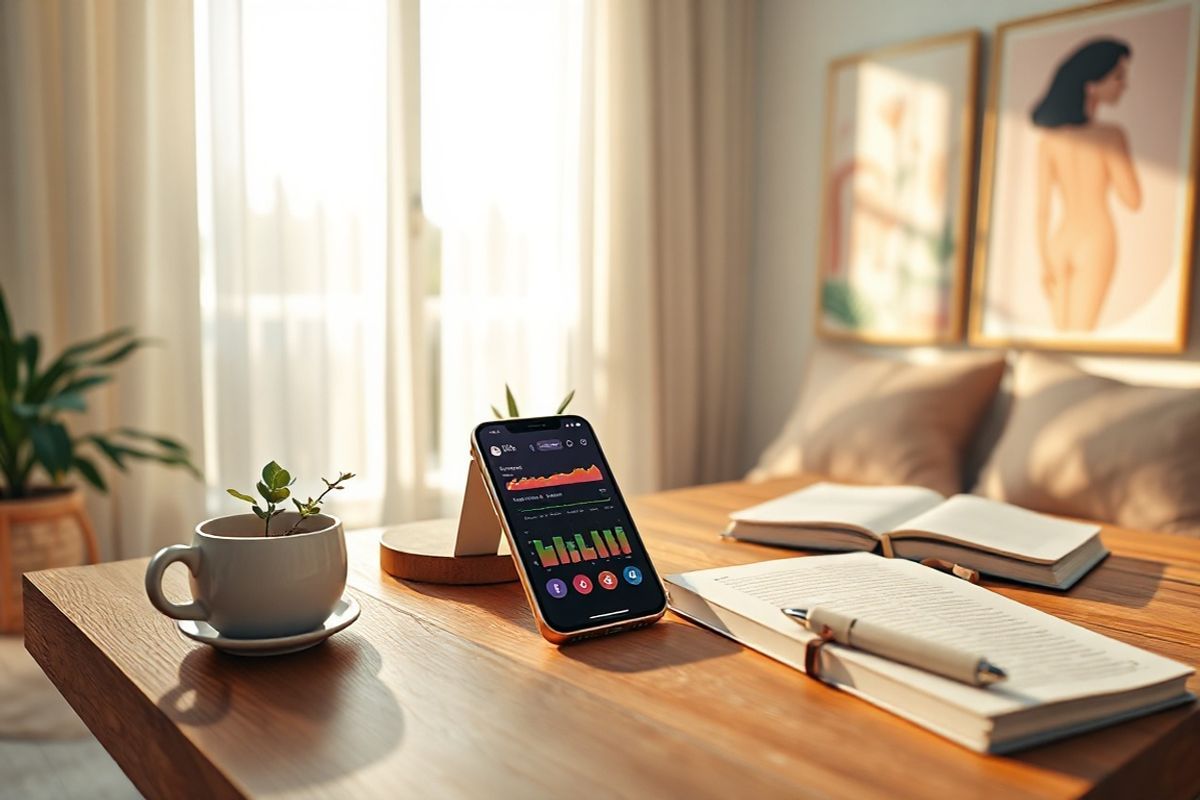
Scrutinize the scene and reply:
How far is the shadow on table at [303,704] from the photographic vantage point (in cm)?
66

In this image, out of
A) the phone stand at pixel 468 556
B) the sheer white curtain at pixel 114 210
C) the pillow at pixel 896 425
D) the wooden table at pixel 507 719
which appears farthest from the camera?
the pillow at pixel 896 425

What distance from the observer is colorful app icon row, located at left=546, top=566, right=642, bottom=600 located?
899mm

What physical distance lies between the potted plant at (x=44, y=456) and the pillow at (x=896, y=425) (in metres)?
1.57

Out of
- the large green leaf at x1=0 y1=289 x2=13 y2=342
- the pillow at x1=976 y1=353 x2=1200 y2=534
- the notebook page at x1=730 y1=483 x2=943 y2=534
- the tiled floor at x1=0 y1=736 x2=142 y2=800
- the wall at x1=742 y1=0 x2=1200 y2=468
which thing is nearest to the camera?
the notebook page at x1=730 y1=483 x2=943 y2=534

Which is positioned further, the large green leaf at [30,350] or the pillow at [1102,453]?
the large green leaf at [30,350]

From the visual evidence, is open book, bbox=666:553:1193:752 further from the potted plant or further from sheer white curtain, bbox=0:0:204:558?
sheer white curtain, bbox=0:0:204:558

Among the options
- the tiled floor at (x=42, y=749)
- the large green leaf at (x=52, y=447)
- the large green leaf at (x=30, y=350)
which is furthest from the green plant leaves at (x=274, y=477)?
the large green leaf at (x=30, y=350)

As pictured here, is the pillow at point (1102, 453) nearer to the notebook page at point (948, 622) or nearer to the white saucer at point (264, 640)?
the notebook page at point (948, 622)

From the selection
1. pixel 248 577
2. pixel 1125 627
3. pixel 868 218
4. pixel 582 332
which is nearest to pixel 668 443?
pixel 582 332

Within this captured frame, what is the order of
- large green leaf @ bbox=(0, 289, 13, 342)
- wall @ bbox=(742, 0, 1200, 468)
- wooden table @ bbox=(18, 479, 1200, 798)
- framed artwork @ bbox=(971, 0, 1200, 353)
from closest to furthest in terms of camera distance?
wooden table @ bbox=(18, 479, 1200, 798)
large green leaf @ bbox=(0, 289, 13, 342)
framed artwork @ bbox=(971, 0, 1200, 353)
wall @ bbox=(742, 0, 1200, 468)

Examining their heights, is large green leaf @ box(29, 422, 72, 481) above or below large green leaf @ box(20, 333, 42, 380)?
below

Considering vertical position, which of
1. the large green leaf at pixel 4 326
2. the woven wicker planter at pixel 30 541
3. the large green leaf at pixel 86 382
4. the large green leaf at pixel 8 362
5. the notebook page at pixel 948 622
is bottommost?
the woven wicker planter at pixel 30 541

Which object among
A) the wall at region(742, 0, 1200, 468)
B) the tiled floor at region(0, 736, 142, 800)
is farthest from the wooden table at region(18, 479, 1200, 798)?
the wall at region(742, 0, 1200, 468)

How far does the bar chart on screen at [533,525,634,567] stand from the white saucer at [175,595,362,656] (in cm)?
18
